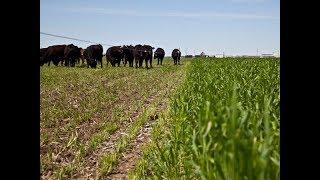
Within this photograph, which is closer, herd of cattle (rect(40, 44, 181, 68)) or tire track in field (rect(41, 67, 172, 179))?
tire track in field (rect(41, 67, 172, 179))

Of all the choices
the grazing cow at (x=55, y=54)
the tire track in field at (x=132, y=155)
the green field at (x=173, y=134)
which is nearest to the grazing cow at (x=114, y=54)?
Result: the grazing cow at (x=55, y=54)

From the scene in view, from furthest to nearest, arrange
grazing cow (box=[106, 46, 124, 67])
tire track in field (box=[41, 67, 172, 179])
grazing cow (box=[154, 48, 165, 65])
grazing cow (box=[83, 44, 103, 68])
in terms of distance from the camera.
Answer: grazing cow (box=[154, 48, 165, 65]) < grazing cow (box=[106, 46, 124, 67]) < grazing cow (box=[83, 44, 103, 68]) < tire track in field (box=[41, 67, 172, 179])

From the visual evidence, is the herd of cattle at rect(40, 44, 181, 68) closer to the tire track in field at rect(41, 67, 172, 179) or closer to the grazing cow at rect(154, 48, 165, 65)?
the grazing cow at rect(154, 48, 165, 65)

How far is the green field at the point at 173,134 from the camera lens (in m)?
1.90

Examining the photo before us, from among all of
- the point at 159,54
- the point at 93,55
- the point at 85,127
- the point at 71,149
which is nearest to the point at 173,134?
the point at 71,149

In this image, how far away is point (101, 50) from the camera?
119 ft

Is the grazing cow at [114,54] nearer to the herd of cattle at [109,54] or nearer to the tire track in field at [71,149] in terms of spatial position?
the herd of cattle at [109,54]

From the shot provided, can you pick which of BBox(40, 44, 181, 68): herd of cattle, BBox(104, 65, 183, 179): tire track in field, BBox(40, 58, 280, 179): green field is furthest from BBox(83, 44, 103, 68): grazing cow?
BBox(104, 65, 183, 179): tire track in field

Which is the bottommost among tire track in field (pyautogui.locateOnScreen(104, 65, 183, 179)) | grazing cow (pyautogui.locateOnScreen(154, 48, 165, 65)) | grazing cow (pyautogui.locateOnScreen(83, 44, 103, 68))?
tire track in field (pyautogui.locateOnScreen(104, 65, 183, 179))

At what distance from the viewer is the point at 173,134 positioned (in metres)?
5.41

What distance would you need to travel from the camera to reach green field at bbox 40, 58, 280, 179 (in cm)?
190
